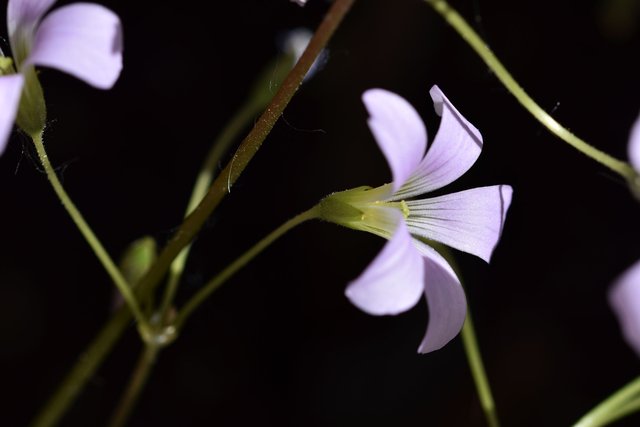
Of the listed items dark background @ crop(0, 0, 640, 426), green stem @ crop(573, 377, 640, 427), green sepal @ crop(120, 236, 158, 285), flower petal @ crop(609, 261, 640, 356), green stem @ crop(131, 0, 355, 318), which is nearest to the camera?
flower petal @ crop(609, 261, 640, 356)

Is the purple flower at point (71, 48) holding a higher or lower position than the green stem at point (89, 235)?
higher

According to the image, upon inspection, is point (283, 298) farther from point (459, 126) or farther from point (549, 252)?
point (459, 126)

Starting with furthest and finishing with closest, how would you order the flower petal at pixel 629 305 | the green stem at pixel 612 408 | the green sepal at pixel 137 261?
1. the green sepal at pixel 137 261
2. the green stem at pixel 612 408
3. the flower petal at pixel 629 305

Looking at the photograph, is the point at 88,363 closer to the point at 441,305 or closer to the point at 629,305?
the point at 441,305

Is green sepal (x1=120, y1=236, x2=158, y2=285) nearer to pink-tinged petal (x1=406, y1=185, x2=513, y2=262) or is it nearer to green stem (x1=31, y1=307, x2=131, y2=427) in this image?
green stem (x1=31, y1=307, x2=131, y2=427)

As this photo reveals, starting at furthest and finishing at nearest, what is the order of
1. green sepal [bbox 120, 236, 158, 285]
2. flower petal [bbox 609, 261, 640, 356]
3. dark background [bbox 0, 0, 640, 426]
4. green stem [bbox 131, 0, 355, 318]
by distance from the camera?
dark background [bbox 0, 0, 640, 426] → green sepal [bbox 120, 236, 158, 285] → green stem [bbox 131, 0, 355, 318] → flower petal [bbox 609, 261, 640, 356]

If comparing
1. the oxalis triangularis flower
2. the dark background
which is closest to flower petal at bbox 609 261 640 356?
the oxalis triangularis flower

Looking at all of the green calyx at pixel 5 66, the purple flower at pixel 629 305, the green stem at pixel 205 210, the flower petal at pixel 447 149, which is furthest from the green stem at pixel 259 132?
the purple flower at pixel 629 305

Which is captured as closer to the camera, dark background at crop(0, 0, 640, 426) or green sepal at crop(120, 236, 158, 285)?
green sepal at crop(120, 236, 158, 285)

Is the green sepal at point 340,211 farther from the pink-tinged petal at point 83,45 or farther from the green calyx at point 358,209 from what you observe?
→ the pink-tinged petal at point 83,45
